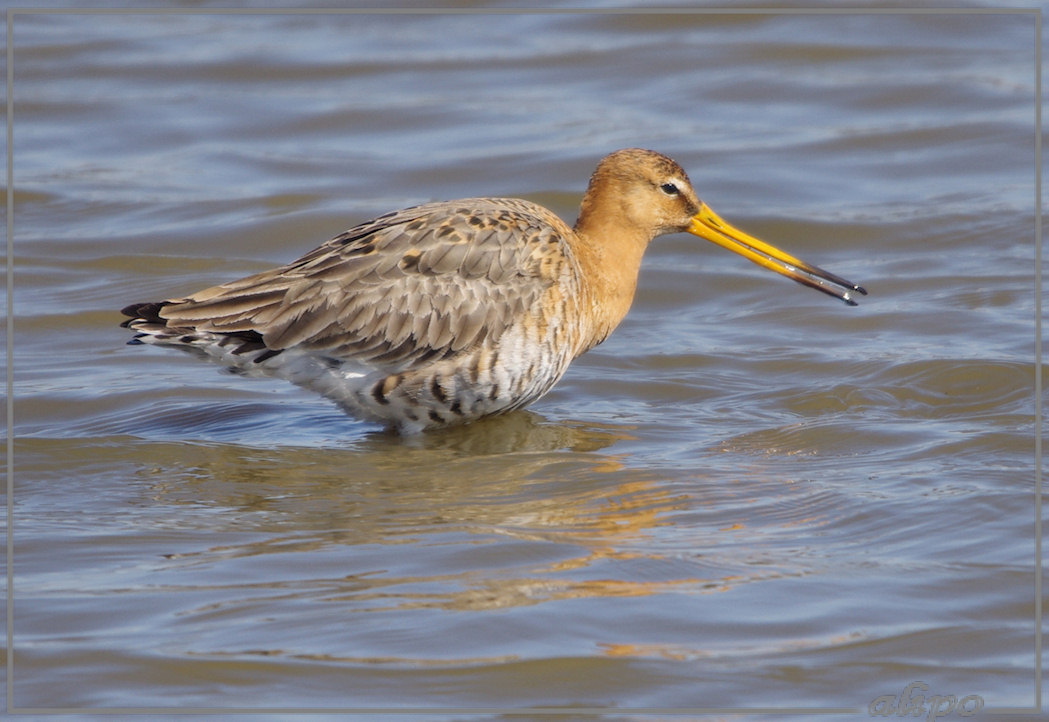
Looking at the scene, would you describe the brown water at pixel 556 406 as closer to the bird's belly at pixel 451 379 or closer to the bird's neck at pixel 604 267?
the bird's belly at pixel 451 379

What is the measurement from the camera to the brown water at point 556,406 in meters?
5.53

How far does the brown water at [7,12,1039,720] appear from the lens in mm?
5527

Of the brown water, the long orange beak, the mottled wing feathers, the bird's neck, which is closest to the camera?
the brown water

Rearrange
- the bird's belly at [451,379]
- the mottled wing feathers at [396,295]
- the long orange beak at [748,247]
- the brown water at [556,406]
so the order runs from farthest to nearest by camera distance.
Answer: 1. the long orange beak at [748,247]
2. the bird's belly at [451,379]
3. the mottled wing feathers at [396,295]
4. the brown water at [556,406]

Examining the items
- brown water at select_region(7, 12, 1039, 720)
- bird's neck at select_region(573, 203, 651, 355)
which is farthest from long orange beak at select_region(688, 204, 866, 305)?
brown water at select_region(7, 12, 1039, 720)

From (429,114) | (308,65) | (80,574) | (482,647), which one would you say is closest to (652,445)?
(482,647)

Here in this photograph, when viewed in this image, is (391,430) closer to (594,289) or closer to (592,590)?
(594,289)

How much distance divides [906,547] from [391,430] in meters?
2.95
